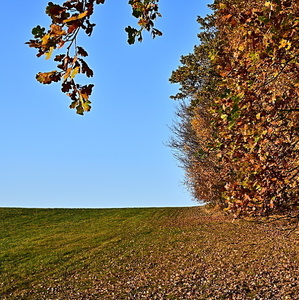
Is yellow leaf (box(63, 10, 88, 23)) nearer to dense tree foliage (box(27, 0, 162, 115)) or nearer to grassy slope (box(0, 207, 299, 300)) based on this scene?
dense tree foliage (box(27, 0, 162, 115))

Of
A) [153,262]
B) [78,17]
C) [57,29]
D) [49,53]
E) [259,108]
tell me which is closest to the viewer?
[78,17]

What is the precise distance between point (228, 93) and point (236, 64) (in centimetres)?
173

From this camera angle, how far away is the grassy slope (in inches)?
566

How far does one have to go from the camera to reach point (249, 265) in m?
17.1

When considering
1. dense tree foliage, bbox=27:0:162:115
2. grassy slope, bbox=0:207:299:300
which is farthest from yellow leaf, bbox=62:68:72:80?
grassy slope, bbox=0:207:299:300

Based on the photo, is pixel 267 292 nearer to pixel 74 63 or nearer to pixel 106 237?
pixel 74 63

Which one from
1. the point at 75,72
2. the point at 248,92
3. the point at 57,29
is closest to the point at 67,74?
the point at 75,72

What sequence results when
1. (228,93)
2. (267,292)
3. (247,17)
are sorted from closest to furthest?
(228,93), (247,17), (267,292)

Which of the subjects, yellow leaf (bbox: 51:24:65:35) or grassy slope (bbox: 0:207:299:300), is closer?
yellow leaf (bbox: 51:24:65:35)

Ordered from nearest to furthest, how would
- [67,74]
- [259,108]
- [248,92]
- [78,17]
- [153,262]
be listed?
[78,17]
[67,74]
[248,92]
[259,108]
[153,262]

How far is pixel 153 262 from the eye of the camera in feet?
63.3

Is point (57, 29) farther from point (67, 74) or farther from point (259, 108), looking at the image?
point (259, 108)

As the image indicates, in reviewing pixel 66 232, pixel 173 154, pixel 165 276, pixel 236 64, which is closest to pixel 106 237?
pixel 66 232

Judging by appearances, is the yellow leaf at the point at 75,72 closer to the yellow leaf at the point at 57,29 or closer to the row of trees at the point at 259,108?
the yellow leaf at the point at 57,29
